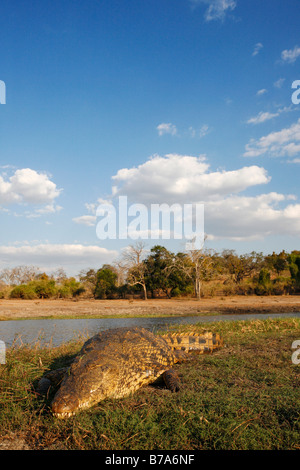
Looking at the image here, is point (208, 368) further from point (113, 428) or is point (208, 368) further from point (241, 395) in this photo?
point (113, 428)

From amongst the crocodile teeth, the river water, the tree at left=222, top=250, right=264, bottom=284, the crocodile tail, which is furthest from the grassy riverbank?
the tree at left=222, top=250, right=264, bottom=284

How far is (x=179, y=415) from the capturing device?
372 cm

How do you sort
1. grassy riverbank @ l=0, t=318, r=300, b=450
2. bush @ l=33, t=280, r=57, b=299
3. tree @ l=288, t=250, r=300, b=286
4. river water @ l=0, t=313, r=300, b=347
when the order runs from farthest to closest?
bush @ l=33, t=280, r=57, b=299 → tree @ l=288, t=250, r=300, b=286 → river water @ l=0, t=313, r=300, b=347 → grassy riverbank @ l=0, t=318, r=300, b=450

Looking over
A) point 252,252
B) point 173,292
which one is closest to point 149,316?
point 173,292

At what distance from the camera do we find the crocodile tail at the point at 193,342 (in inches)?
287

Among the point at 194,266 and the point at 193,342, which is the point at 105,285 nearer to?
the point at 194,266

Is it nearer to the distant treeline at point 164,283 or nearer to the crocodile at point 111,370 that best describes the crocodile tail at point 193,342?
the crocodile at point 111,370

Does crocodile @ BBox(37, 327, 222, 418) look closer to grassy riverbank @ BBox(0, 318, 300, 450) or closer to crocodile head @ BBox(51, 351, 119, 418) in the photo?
crocodile head @ BBox(51, 351, 119, 418)

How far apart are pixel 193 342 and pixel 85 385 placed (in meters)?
3.66

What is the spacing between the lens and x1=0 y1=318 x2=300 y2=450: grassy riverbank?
332 cm

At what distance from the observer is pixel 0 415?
421 centimetres

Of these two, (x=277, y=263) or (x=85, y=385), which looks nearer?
(x=85, y=385)

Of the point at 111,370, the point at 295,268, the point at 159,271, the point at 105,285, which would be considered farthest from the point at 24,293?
the point at 111,370

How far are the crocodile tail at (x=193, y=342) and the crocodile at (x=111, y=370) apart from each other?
35cm
